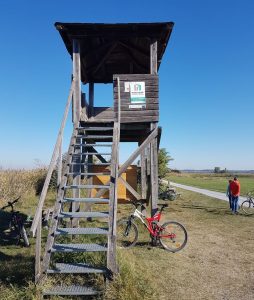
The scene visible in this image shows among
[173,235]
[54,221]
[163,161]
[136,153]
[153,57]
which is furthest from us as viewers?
[163,161]

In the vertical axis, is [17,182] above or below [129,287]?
above

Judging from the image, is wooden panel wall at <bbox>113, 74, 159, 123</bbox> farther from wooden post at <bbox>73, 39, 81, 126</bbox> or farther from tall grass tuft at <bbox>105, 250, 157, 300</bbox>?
tall grass tuft at <bbox>105, 250, 157, 300</bbox>

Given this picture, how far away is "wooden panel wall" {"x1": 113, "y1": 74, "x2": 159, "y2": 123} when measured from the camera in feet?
34.6

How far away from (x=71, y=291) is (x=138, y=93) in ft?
20.8

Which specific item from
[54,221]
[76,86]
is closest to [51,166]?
[54,221]

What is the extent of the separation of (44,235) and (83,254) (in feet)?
14.0

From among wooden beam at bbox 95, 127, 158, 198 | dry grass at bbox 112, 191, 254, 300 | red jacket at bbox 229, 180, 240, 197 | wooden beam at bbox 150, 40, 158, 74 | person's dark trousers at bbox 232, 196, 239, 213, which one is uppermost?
wooden beam at bbox 150, 40, 158, 74

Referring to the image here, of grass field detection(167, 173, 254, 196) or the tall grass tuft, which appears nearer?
the tall grass tuft

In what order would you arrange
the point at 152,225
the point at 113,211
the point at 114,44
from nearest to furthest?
the point at 113,211 < the point at 152,225 < the point at 114,44

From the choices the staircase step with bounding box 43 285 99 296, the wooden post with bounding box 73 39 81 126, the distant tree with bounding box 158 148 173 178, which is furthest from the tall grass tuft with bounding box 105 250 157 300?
the distant tree with bounding box 158 148 173 178

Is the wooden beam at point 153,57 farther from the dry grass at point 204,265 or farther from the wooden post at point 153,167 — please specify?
the dry grass at point 204,265

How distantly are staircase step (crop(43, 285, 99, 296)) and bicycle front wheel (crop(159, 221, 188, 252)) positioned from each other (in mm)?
4163

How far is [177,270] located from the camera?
25.8 ft

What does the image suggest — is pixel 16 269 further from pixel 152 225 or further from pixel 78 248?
pixel 152 225
